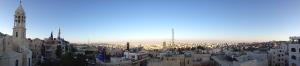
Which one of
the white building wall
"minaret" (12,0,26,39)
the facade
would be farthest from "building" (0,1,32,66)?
the facade

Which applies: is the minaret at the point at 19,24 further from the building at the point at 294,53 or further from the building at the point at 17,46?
the building at the point at 294,53

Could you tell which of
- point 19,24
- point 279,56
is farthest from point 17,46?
point 279,56

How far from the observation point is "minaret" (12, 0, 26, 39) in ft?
119

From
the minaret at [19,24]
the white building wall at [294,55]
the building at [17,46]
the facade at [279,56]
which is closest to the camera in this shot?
the building at [17,46]

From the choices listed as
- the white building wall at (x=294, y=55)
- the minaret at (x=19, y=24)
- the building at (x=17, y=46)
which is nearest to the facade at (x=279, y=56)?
the white building wall at (x=294, y=55)

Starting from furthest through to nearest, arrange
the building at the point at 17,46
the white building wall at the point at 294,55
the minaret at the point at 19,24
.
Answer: the white building wall at the point at 294,55
the minaret at the point at 19,24
the building at the point at 17,46

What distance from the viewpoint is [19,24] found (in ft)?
122

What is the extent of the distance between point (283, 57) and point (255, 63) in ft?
37.9

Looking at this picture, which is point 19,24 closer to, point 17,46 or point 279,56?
point 17,46

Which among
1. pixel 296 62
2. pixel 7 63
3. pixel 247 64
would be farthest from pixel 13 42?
pixel 296 62

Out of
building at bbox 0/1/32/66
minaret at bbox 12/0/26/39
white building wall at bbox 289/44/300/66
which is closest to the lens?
building at bbox 0/1/32/66

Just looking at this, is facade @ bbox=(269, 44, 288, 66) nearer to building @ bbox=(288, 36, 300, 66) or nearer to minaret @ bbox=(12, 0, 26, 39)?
building @ bbox=(288, 36, 300, 66)

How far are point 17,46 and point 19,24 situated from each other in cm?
396

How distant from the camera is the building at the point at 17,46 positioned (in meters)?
28.9
